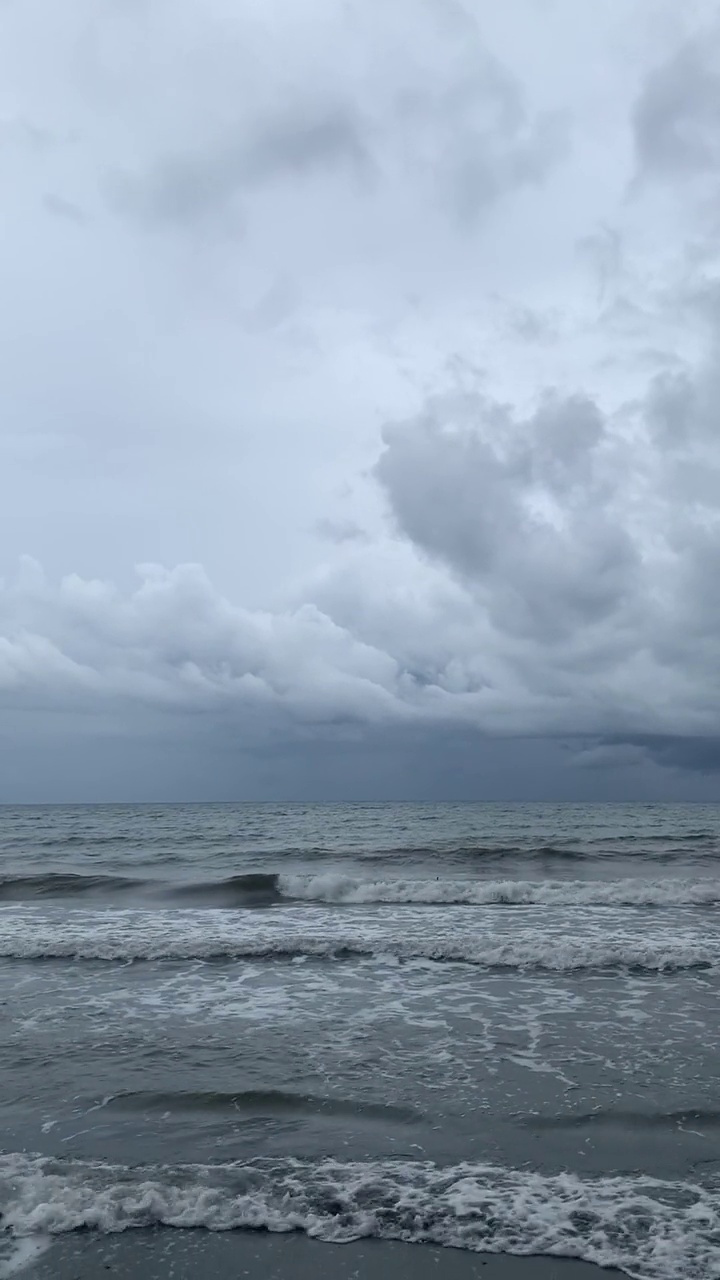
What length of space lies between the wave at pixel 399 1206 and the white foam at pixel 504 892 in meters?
17.9

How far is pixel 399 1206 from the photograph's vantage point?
723cm

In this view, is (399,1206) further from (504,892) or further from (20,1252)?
(504,892)

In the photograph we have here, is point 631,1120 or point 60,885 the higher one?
point 631,1120

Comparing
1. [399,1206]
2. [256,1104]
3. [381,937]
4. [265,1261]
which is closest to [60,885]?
[381,937]

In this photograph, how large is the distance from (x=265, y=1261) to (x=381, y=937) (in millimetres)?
13032

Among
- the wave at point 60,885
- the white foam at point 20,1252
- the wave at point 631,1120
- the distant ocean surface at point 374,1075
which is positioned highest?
the wave at point 631,1120

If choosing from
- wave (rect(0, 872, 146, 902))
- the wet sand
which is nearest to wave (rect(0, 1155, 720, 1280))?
the wet sand

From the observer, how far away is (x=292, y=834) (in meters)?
52.2

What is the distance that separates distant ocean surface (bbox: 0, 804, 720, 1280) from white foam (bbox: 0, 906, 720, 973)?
10 centimetres

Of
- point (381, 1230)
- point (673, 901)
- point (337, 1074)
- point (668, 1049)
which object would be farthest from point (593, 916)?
point (381, 1230)

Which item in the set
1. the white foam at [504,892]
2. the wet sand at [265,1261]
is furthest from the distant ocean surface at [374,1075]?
the white foam at [504,892]

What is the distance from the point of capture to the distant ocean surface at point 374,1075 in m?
7.19

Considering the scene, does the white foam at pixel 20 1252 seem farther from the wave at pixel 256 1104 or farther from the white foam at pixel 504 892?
the white foam at pixel 504 892

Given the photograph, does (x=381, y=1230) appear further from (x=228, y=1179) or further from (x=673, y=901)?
(x=673, y=901)
